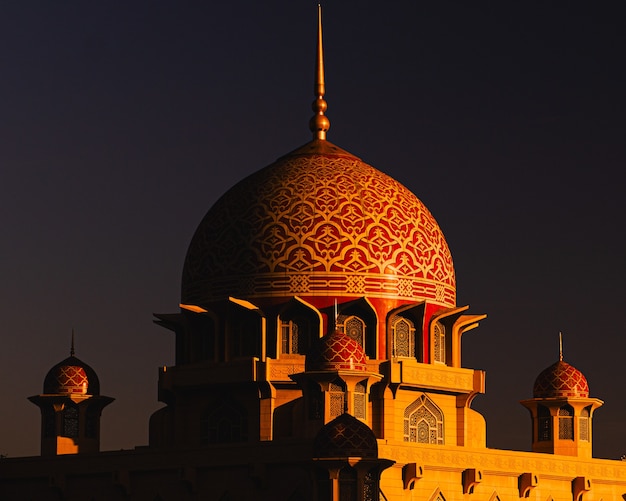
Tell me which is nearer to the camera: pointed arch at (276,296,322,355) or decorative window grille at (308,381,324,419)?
decorative window grille at (308,381,324,419)

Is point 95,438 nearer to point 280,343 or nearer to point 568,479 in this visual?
point 280,343

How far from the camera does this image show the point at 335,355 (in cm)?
4838

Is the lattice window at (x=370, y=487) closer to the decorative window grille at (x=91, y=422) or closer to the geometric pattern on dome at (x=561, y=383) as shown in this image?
the geometric pattern on dome at (x=561, y=383)

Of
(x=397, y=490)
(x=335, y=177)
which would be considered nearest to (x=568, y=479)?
(x=397, y=490)

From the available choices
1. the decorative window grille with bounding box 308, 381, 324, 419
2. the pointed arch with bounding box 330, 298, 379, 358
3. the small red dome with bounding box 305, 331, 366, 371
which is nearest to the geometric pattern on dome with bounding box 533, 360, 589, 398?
the pointed arch with bounding box 330, 298, 379, 358

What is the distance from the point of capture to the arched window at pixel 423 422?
5197 centimetres

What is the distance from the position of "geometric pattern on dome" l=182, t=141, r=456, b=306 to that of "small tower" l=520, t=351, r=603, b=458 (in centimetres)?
368

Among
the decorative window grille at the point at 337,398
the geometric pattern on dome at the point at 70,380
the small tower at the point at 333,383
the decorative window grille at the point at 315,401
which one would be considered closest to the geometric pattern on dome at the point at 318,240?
the geometric pattern on dome at the point at 70,380

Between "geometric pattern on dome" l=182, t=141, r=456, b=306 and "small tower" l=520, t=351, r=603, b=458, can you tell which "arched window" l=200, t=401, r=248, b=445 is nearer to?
"geometric pattern on dome" l=182, t=141, r=456, b=306

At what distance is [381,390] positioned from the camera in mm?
51219

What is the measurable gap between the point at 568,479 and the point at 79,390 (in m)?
13.1

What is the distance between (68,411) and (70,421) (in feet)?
0.90

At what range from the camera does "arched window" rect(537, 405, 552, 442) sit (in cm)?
5503

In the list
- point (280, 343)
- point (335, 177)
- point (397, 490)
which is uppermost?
point (335, 177)
